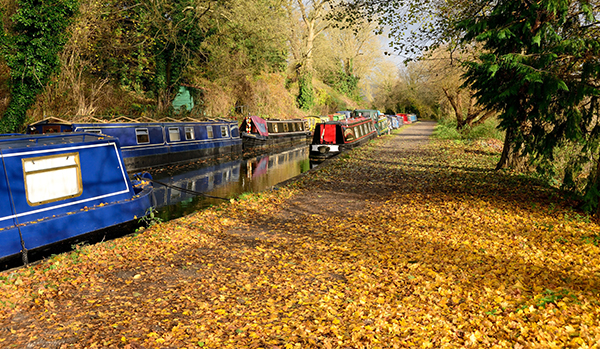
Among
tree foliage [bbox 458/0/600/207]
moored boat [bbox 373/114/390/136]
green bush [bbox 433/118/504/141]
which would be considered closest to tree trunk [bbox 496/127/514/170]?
tree foliage [bbox 458/0/600/207]

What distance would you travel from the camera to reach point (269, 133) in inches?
1004

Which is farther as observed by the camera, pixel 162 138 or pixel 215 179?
pixel 162 138

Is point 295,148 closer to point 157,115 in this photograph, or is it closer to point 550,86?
point 157,115

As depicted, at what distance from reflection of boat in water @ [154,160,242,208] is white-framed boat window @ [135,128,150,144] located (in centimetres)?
202

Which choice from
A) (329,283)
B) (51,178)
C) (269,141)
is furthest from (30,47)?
(329,283)

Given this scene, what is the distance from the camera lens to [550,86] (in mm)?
6473

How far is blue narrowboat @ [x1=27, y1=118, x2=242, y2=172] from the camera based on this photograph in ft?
43.4

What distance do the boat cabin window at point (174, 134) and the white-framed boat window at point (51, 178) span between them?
35.3 feet

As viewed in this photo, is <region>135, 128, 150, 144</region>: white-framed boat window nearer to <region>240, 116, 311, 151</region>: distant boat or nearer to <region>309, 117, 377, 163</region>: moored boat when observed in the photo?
<region>309, 117, 377, 163</region>: moored boat

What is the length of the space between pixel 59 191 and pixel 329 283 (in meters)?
4.79

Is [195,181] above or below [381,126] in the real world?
below

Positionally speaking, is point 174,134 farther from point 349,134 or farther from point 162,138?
point 349,134

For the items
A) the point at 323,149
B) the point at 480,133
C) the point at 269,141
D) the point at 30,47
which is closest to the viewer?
the point at 30,47

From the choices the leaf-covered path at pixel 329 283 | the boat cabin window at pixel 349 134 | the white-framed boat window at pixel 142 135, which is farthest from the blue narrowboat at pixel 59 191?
the boat cabin window at pixel 349 134
